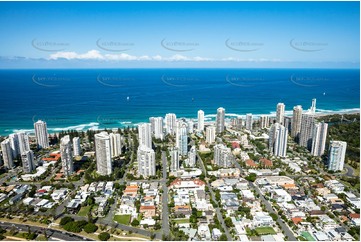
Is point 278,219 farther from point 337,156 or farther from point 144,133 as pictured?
point 144,133

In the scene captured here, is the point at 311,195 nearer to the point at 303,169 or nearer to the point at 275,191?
the point at 275,191

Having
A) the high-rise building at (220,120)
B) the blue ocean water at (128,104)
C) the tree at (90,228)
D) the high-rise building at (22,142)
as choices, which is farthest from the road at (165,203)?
the blue ocean water at (128,104)

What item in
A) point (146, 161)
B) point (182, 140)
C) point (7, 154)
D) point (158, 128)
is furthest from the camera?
point (158, 128)

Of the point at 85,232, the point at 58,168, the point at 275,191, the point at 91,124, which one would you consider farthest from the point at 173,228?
the point at 91,124

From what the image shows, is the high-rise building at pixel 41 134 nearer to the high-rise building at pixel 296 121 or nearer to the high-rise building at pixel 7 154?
the high-rise building at pixel 7 154

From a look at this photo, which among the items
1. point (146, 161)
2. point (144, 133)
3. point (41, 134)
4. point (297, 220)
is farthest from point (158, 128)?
point (297, 220)

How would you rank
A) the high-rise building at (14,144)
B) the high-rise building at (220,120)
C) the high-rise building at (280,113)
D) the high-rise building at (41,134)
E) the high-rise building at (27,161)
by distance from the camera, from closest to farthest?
the high-rise building at (27,161) → the high-rise building at (14,144) → the high-rise building at (41,134) → the high-rise building at (220,120) → the high-rise building at (280,113)
